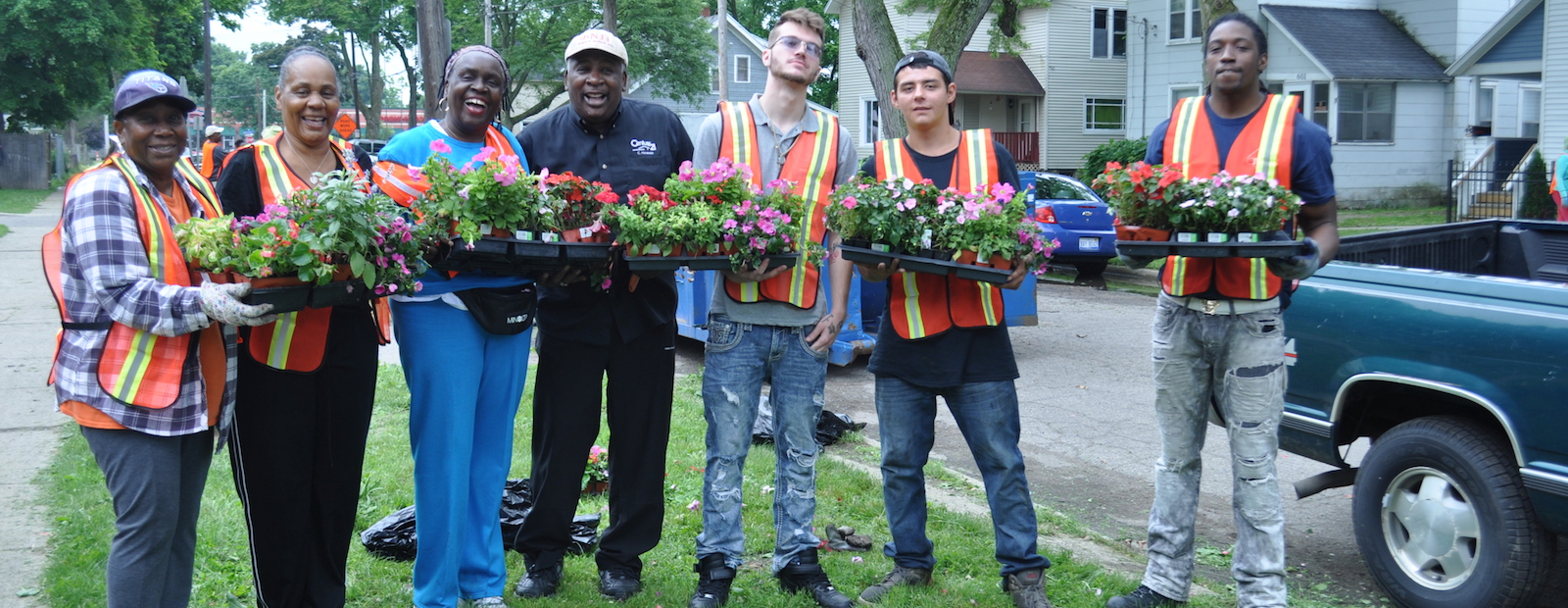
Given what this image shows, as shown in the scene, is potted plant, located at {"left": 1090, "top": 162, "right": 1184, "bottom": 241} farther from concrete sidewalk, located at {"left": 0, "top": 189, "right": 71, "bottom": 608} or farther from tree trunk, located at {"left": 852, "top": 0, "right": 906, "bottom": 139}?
tree trunk, located at {"left": 852, "top": 0, "right": 906, "bottom": 139}

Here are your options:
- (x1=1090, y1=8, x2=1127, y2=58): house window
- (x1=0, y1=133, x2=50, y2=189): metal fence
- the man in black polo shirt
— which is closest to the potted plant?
the man in black polo shirt

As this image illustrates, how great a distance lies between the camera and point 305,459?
400cm

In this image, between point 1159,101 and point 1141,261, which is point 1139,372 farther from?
point 1159,101

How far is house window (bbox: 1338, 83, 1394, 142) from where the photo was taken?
28953 mm

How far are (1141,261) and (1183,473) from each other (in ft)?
2.98

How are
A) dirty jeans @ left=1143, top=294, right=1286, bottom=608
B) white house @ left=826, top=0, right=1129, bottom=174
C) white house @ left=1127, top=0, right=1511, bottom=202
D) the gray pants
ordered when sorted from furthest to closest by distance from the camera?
white house @ left=826, top=0, right=1129, bottom=174
white house @ left=1127, top=0, right=1511, bottom=202
dirty jeans @ left=1143, top=294, right=1286, bottom=608
the gray pants

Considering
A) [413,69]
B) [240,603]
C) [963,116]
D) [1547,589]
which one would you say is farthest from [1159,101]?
[413,69]

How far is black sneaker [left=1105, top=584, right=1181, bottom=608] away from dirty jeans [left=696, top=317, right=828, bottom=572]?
123cm

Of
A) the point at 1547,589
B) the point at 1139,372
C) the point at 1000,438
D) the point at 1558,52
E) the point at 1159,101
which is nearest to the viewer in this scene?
the point at 1000,438

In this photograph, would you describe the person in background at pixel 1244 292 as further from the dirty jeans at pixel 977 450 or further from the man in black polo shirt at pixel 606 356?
the man in black polo shirt at pixel 606 356

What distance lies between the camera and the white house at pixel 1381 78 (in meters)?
28.8

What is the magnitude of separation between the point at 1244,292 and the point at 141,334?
3.71 m

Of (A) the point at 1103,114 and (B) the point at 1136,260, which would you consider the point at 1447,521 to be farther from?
(A) the point at 1103,114

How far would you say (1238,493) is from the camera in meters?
4.44
